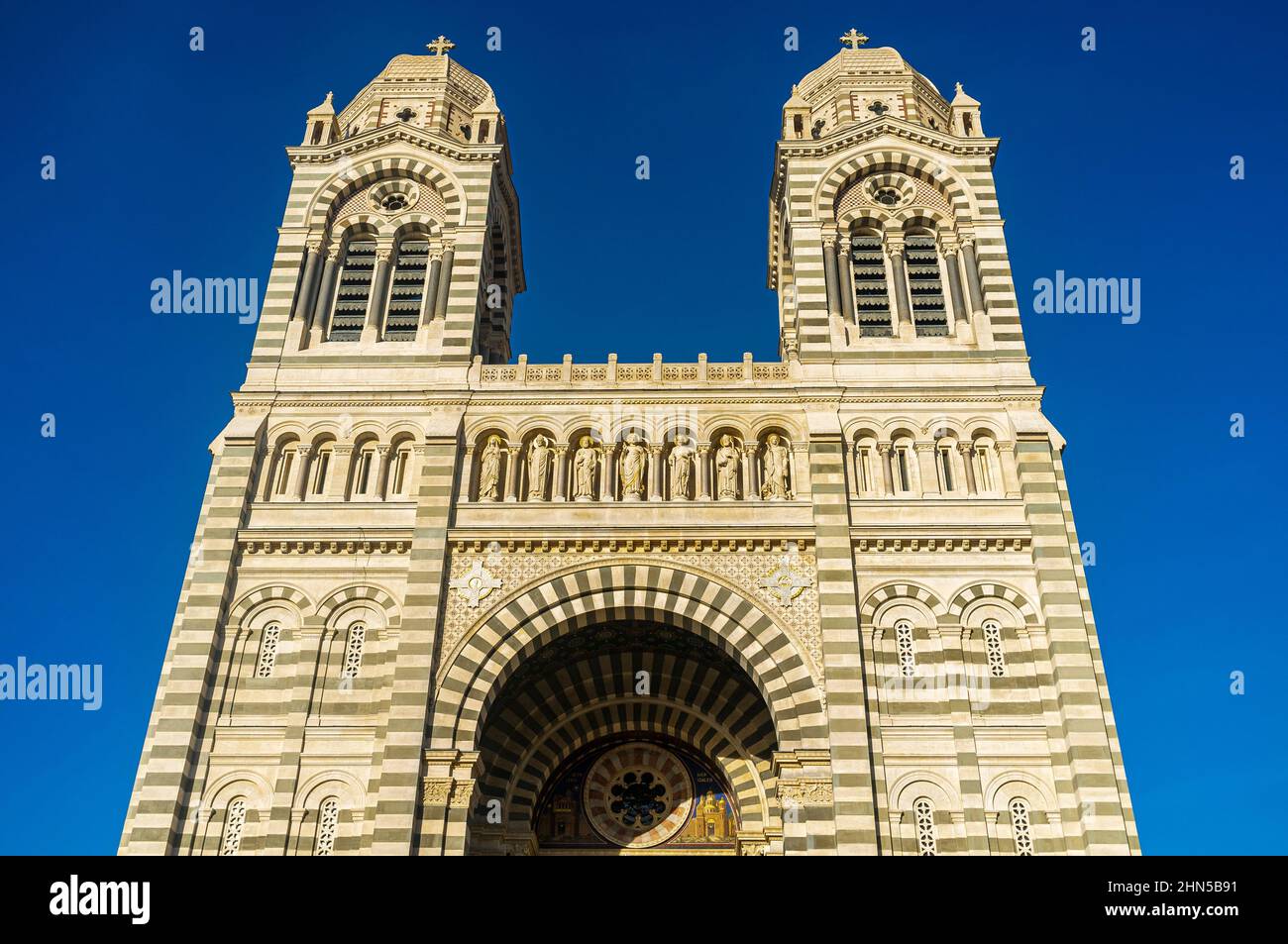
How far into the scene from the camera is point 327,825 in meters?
22.1

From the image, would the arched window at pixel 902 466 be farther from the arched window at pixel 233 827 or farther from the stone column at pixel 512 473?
the arched window at pixel 233 827

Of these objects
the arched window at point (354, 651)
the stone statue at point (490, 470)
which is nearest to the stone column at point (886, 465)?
the stone statue at point (490, 470)

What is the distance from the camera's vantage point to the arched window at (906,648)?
76.7ft

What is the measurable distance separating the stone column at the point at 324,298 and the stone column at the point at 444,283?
2.57m

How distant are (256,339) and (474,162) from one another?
7444 mm

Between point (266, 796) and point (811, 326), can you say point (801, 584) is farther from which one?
point (266, 796)

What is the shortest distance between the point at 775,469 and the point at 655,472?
2.56 meters

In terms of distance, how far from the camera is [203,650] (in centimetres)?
2359

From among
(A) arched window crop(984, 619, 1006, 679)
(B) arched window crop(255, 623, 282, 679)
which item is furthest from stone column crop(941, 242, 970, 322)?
(B) arched window crop(255, 623, 282, 679)

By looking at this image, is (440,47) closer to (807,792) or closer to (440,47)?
(440,47)

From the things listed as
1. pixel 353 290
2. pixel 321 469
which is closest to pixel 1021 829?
pixel 321 469

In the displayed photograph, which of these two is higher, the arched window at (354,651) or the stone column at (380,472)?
the stone column at (380,472)
